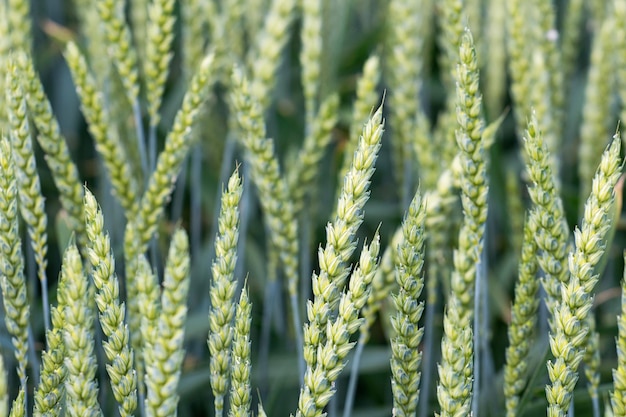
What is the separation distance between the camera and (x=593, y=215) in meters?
0.53

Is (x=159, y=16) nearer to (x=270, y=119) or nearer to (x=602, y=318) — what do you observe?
(x=270, y=119)

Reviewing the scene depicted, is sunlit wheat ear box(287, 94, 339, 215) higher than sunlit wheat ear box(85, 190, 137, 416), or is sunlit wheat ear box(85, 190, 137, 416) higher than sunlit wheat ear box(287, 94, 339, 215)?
sunlit wheat ear box(287, 94, 339, 215)

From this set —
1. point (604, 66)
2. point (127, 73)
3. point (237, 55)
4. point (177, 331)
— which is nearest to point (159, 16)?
point (127, 73)

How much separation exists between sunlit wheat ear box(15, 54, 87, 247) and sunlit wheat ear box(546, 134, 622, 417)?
0.42 metres

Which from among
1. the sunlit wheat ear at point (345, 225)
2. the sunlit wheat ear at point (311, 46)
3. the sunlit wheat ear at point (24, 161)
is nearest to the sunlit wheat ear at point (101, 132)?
the sunlit wheat ear at point (24, 161)

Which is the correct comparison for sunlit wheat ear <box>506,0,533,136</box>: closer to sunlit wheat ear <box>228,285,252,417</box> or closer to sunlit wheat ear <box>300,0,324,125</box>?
sunlit wheat ear <box>300,0,324,125</box>

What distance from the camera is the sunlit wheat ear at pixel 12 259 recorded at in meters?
0.58

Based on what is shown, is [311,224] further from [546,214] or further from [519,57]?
[546,214]

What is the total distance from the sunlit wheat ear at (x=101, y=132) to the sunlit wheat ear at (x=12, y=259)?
0.17 metres

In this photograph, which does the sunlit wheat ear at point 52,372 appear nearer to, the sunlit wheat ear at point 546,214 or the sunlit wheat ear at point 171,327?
the sunlit wheat ear at point 171,327

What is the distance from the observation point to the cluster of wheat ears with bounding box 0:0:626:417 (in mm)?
529

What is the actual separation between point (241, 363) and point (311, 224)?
47 cm

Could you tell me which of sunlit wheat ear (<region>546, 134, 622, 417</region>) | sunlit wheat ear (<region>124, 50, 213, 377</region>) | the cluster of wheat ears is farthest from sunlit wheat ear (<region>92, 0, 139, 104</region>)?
sunlit wheat ear (<region>546, 134, 622, 417</region>)

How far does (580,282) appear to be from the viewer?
1.79 feet
